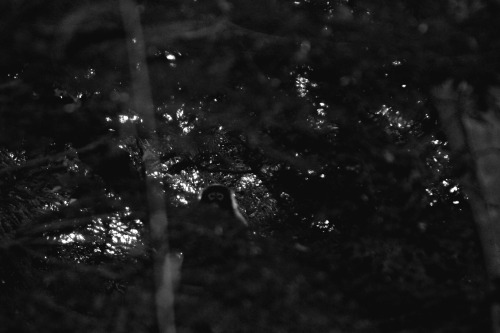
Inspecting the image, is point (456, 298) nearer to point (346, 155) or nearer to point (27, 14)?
point (346, 155)

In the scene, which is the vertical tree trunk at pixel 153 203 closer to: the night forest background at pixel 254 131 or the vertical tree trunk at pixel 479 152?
the night forest background at pixel 254 131

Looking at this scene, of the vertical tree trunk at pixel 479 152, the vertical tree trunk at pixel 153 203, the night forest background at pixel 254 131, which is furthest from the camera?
the night forest background at pixel 254 131

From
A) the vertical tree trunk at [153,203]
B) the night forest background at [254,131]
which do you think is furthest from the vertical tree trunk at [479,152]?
the vertical tree trunk at [153,203]

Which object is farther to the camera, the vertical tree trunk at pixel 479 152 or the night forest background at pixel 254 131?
the night forest background at pixel 254 131

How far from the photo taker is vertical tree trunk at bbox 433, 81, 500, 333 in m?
2.75

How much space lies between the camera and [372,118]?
4.66 m

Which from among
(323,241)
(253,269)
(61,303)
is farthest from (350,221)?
(61,303)

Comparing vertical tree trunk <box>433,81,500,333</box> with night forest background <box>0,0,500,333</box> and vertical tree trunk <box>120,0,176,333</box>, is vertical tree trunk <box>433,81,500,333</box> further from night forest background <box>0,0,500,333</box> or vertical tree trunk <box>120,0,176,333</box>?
vertical tree trunk <box>120,0,176,333</box>

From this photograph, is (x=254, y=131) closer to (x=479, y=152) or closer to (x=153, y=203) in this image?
(x=153, y=203)

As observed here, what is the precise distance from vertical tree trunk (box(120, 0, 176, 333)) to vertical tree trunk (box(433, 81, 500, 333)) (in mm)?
1334

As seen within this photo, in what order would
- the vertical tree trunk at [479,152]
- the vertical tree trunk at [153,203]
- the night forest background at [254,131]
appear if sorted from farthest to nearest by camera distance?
the night forest background at [254,131]
the vertical tree trunk at [479,152]
the vertical tree trunk at [153,203]

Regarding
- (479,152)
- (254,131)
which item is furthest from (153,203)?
(479,152)

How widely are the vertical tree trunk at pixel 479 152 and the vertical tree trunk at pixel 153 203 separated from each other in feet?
4.38

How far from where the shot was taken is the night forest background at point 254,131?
9.53ft
